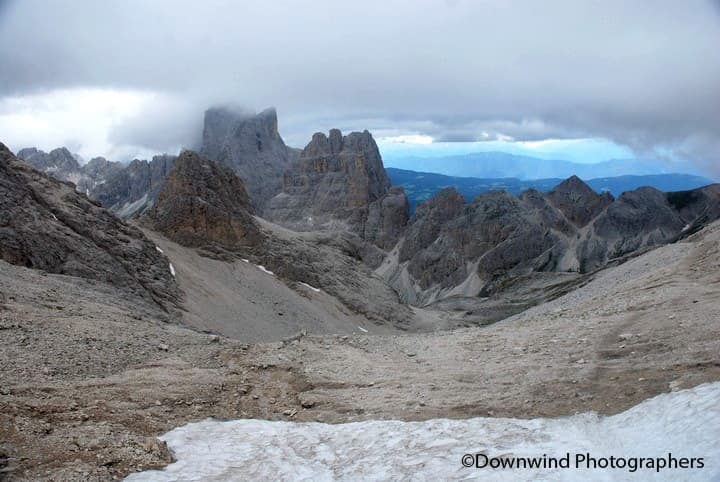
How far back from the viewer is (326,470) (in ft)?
30.2

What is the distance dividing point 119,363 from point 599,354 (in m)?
11.7

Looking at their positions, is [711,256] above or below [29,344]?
above

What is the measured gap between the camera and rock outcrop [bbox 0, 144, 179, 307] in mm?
29728

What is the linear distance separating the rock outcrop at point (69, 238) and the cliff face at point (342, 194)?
126 m

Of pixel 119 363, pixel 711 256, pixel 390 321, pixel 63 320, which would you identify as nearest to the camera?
pixel 119 363

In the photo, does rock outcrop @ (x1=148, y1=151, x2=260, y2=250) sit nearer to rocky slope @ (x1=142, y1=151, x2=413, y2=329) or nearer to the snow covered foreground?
rocky slope @ (x1=142, y1=151, x2=413, y2=329)

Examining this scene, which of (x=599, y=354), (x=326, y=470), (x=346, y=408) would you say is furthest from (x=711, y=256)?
(x=326, y=470)

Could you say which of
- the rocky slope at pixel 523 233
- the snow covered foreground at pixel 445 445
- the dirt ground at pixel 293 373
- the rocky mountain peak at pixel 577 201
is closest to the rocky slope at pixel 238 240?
the dirt ground at pixel 293 373

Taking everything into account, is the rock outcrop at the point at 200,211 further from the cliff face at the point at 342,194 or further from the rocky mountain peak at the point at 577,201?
the rocky mountain peak at the point at 577,201

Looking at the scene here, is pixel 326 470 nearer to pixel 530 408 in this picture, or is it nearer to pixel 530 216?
pixel 530 408

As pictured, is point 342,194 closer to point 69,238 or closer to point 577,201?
point 577,201

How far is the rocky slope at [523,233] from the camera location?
427 ft

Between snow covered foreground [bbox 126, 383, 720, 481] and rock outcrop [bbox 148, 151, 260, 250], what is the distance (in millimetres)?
45329

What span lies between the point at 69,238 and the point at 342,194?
144m
